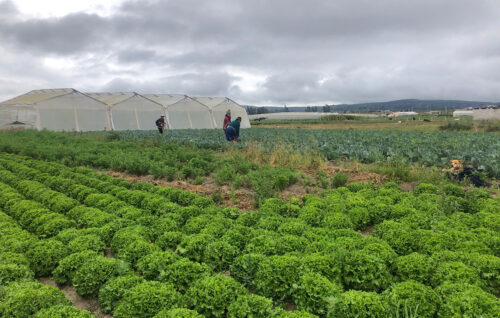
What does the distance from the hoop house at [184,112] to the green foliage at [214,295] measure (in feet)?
118

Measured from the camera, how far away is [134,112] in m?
36.9

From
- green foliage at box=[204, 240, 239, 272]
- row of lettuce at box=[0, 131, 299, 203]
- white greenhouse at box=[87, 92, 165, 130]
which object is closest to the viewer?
green foliage at box=[204, 240, 239, 272]

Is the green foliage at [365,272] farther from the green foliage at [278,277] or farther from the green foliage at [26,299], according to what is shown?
the green foliage at [26,299]

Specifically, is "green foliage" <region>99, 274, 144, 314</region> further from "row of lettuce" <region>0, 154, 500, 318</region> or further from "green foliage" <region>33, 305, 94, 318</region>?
"green foliage" <region>33, 305, 94, 318</region>

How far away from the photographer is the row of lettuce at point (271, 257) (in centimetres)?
389

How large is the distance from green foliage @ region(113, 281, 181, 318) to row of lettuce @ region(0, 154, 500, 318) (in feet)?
0.05

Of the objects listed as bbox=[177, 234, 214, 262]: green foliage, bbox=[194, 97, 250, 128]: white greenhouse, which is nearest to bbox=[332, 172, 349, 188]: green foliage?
bbox=[177, 234, 214, 262]: green foliage

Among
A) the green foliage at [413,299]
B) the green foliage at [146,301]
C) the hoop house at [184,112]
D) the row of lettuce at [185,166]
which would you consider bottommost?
the green foliage at [413,299]

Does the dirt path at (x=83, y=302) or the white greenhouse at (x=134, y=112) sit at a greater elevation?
the white greenhouse at (x=134, y=112)

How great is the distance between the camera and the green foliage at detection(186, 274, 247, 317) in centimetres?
400

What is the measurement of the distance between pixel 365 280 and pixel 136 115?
36.8 m

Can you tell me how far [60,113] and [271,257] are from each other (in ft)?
117

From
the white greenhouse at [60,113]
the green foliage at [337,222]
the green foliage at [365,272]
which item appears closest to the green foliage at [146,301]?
the green foliage at [365,272]

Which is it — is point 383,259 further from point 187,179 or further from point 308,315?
point 187,179
